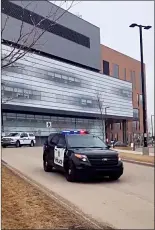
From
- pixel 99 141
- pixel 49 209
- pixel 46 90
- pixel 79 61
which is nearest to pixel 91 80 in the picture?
pixel 79 61

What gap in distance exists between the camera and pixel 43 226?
423cm

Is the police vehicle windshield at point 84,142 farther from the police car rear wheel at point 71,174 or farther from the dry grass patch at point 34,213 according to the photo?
the dry grass patch at point 34,213

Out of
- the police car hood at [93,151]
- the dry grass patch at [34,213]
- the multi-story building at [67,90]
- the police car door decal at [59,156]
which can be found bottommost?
the dry grass patch at [34,213]

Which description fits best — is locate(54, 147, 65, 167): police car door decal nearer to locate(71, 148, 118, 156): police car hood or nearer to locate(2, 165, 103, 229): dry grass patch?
locate(71, 148, 118, 156): police car hood

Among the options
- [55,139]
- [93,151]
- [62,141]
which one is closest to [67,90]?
[55,139]

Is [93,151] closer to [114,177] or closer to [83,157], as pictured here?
[83,157]

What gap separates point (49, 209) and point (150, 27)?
323 centimetres

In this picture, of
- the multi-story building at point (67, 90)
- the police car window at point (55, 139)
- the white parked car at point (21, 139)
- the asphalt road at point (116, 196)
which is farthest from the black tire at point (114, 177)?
the white parked car at point (21, 139)

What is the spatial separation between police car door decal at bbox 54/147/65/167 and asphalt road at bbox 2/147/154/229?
0.40m

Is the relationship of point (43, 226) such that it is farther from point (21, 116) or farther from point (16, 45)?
point (21, 116)

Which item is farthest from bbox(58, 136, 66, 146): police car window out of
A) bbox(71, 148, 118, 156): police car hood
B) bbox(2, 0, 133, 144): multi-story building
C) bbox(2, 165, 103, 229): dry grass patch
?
bbox(2, 0, 133, 144): multi-story building

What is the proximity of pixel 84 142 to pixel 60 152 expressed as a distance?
743 mm

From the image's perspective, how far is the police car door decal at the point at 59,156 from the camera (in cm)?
937

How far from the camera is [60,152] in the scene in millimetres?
9617
